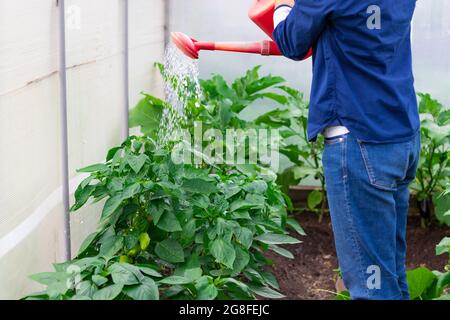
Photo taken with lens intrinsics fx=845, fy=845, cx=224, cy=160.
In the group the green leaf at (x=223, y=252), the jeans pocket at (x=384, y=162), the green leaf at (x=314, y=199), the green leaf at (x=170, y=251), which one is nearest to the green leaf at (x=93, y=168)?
the green leaf at (x=170, y=251)

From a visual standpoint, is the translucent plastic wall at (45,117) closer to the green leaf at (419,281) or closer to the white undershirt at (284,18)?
the white undershirt at (284,18)

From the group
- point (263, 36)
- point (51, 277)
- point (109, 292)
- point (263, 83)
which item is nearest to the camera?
point (109, 292)

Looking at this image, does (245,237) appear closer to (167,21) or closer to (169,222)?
(169,222)

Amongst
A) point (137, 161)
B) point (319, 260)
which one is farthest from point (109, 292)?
point (319, 260)

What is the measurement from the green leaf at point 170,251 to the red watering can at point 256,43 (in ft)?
1.82

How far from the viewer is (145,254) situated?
232cm

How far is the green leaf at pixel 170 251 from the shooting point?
7.37 feet

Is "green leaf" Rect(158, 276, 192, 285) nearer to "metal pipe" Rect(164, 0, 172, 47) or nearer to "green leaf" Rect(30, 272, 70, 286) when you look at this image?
"green leaf" Rect(30, 272, 70, 286)

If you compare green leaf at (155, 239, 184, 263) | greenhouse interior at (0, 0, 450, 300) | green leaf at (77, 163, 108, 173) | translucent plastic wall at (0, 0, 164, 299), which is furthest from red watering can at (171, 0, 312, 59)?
green leaf at (155, 239, 184, 263)

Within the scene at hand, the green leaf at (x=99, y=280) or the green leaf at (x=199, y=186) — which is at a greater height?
the green leaf at (x=199, y=186)

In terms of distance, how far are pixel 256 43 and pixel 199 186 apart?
16.6 inches

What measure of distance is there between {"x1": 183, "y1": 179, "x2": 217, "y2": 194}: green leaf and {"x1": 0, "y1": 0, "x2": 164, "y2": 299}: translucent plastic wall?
362 mm

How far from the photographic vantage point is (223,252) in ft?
7.13

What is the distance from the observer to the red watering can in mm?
2193
